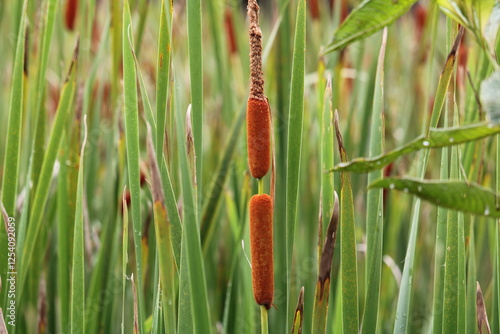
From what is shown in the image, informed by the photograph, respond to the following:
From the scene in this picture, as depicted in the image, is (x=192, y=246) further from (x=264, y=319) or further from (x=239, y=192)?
(x=239, y=192)

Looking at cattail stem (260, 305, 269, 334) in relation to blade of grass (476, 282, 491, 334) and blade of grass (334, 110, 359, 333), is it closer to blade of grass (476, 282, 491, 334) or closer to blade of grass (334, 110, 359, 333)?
blade of grass (334, 110, 359, 333)

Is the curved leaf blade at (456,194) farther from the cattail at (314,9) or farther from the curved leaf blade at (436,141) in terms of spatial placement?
the cattail at (314,9)

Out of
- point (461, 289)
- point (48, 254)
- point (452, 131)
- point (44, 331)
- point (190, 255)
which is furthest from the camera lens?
point (48, 254)

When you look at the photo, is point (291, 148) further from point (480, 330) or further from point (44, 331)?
point (44, 331)

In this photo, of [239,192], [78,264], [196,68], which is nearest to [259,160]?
[196,68]

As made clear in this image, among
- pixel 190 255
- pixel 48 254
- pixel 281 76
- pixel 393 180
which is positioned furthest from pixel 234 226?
pixel 393 180

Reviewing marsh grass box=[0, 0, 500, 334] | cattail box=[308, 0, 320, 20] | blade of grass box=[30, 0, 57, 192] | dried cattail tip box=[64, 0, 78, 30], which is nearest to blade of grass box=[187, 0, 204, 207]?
marsh grass box=[0, 0, 500, 334]
